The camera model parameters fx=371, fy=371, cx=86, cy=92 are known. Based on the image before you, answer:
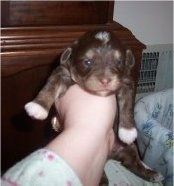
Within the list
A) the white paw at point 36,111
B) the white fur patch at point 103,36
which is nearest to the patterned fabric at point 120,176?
the white paw at point 36,111

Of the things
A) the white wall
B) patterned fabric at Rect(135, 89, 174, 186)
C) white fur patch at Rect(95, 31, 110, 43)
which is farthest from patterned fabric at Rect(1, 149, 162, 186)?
the white wall

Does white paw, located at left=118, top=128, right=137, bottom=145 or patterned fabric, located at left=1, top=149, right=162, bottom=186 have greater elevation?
patterned fabric, located at left=1, top=149, right=162, bottom=186

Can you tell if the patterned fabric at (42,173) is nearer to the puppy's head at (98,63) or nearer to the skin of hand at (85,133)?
the skin of hand at (85,133)

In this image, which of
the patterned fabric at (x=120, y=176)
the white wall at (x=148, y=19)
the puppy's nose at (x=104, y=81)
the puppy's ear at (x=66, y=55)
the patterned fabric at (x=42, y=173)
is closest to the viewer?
the patterned fabric at (x=42, y=173)

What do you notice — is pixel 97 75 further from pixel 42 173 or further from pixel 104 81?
pixel 42 173

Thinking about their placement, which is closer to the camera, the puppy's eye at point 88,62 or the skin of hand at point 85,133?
the skin of hand at point 85,133

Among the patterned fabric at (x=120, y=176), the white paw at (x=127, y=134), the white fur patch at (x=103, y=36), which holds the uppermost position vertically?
the white fur patch at (x=103, y=36)

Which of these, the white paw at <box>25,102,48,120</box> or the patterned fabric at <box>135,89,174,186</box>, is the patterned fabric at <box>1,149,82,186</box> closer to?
the white paw at <box>25,102,48,120</box>
